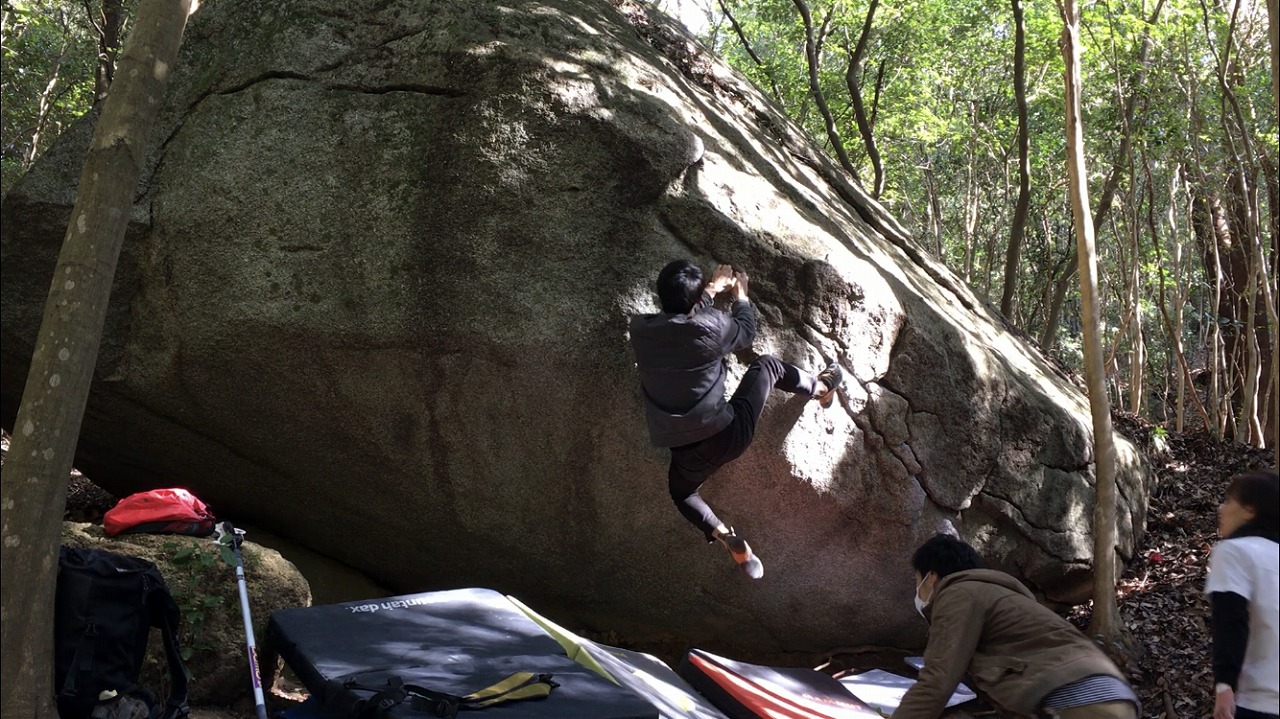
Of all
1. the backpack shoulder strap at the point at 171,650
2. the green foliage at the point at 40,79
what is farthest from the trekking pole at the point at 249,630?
the green foliage at the point at 40,79

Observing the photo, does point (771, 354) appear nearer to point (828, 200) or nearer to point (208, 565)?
point (828, 200)

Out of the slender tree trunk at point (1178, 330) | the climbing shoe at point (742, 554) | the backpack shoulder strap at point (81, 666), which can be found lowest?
the backpack shoulder strap at point (81, 666)

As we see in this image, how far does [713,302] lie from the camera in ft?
20.4

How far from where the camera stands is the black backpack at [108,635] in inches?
179

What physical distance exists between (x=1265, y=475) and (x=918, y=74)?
48.5ft

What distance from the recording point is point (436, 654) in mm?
4637

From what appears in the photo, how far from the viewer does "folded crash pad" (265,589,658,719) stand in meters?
4.20

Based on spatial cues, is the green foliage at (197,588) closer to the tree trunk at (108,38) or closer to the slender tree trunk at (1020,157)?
the tree trunk at (108,38)

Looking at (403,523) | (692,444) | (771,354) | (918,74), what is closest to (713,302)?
(771,354)

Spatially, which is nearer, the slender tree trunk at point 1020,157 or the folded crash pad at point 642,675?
the folded crash pad at point 642,675

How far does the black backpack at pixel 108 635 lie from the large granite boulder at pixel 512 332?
1.94 m

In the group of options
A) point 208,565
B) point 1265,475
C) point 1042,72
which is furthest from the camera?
point 1042,72

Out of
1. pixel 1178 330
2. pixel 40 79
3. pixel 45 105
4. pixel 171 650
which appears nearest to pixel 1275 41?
pixel 171 650

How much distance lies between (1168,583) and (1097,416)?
171cm
